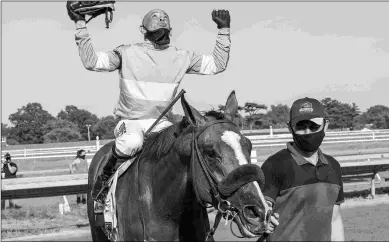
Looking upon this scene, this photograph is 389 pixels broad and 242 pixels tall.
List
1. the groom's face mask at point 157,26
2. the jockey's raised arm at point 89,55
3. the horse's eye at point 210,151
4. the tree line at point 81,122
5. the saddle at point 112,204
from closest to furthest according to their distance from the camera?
the horse's eye at point 210,151, the saddle at point 112,204, the jockey's raised arm at point 89,55, the groom's face mask at point 157,26, the tree line at point 81,122

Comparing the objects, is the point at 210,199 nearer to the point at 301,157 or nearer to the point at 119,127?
the point at 301,157

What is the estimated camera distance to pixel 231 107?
448 cm

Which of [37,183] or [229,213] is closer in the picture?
[229,213]

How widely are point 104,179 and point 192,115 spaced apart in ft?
4.81

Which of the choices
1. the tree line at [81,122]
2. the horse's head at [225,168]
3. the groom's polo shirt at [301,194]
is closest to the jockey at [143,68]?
the horse's head at [225,168]

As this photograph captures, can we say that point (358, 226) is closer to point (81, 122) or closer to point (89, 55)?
point (89, 55)

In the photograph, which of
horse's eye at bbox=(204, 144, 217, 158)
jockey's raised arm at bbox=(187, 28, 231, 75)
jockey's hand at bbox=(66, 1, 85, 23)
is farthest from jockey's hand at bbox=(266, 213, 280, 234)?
jockey's hand at bbox=(66, 1, 85, 23)

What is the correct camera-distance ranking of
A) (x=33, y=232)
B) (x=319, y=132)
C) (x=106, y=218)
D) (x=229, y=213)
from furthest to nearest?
(x=33, y=232) → (x=106, y=218) → (x=229, y=213) → (x=319, y=132)

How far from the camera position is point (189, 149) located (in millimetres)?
4449

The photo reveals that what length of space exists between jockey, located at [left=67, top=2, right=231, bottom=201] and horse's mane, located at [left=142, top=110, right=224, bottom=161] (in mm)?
214

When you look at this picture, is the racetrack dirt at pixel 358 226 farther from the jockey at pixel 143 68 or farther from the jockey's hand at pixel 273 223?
the jockey's hand at pixel 273 223

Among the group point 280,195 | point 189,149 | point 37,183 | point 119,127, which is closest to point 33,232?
point 37,183

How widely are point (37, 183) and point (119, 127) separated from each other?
23.9 feet

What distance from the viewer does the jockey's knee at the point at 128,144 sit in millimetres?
5055
